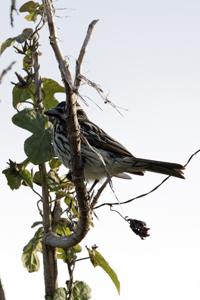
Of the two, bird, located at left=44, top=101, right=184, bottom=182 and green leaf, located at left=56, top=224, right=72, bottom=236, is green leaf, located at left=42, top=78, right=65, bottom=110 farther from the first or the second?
green leaf, located at left=56, top=224, right=72, bottom=236

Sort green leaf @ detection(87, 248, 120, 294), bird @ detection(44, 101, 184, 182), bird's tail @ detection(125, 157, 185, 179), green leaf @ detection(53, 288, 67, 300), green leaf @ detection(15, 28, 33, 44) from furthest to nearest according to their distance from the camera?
1. bird @ detection(44, 101, 184, 182)
2. bird's tail @ detection(125, 157, 185, 179)
3. green leaf @ detection(87, 248, 120, 294)
4. green leaf @ detection(15, 28, 33, 44)
5. green leaf @ detection(53, 288, 67, 300)

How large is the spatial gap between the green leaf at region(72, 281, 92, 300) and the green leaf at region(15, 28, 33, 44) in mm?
1738

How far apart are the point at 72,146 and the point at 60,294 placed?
1073 millimetres

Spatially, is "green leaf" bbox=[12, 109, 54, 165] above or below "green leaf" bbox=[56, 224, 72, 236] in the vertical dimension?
above

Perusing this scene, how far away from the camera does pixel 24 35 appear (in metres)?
3.56

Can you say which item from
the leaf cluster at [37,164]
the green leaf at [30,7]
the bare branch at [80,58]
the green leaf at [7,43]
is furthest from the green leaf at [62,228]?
the green leaf at [30,7]

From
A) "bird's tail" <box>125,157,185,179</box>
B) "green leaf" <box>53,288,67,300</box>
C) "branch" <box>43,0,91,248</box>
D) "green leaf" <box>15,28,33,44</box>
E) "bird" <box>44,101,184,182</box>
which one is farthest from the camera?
"bird" <box>44,101,184,182</box>

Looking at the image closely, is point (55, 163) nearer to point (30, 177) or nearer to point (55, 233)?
point (30, 177)

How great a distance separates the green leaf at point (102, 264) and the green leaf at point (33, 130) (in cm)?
77

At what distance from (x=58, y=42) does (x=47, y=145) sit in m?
1.40

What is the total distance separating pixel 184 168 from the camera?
368 cm

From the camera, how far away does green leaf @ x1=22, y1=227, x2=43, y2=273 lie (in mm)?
3636

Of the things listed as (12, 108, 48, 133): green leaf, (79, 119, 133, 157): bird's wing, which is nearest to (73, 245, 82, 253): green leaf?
(79, 119, 133, 157): bird's wing

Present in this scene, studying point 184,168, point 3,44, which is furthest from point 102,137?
point 3,44
